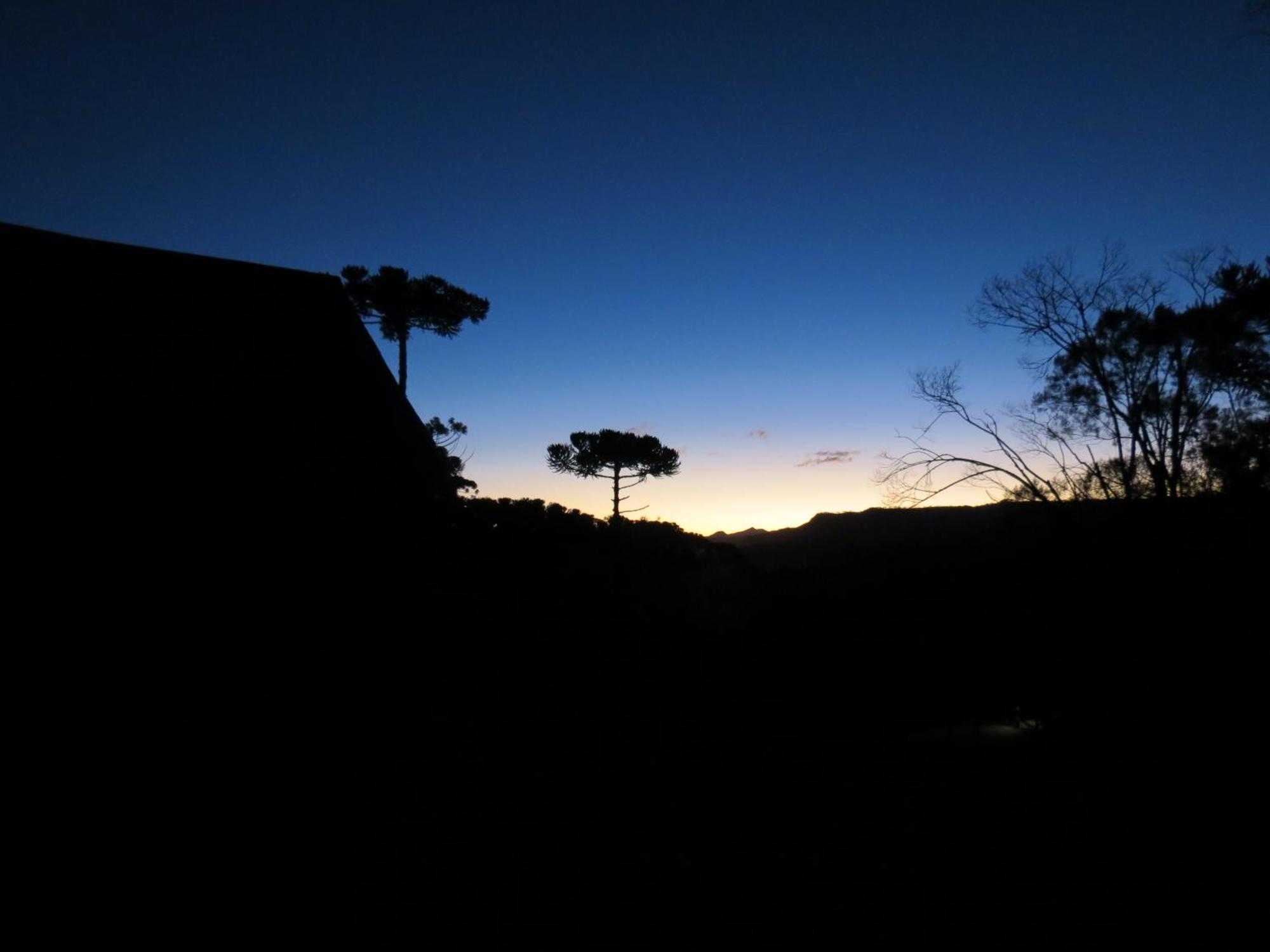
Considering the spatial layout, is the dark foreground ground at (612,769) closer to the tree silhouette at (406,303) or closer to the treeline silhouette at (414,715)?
the treeline silhouette at (414,715)

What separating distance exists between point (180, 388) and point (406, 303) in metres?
14.4

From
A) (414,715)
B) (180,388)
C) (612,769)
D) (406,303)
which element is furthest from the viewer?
(406,303)

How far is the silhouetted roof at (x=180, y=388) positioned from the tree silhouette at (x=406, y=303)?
12.4 meters

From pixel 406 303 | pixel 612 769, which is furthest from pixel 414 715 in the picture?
pixel 406 303

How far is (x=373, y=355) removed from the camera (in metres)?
9.57

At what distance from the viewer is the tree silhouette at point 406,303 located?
67.7 ft

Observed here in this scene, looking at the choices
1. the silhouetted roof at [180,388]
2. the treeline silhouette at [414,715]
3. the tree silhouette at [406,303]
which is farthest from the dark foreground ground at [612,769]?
the tree silhouette at [406,303]

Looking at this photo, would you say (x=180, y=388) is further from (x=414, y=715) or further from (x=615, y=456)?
(x=615, y=456)

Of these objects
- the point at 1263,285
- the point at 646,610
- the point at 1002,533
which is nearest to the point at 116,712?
the point at 646,610

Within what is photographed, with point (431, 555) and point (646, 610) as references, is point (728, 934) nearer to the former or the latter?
point (431, 555)

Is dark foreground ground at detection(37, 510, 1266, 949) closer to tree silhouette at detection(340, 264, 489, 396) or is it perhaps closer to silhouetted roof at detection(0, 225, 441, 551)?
silhouetted roof at detection(0, 225, 441, 551)

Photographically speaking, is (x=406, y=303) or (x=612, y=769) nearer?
(x=612, y=769)

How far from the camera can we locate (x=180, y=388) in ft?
23.3

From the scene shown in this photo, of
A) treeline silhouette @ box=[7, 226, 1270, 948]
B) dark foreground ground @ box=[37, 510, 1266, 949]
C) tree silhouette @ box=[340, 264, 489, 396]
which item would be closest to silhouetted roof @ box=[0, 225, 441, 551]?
treeline silhouette @ box=[7, 226, 1270, 948]
